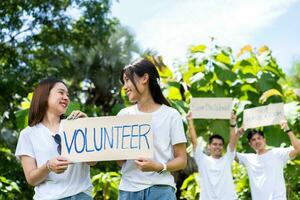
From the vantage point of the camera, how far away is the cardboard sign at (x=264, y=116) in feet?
12.1

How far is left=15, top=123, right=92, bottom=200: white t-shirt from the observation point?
181cm

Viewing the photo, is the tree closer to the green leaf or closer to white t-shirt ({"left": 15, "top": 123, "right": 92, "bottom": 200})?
the green leaf

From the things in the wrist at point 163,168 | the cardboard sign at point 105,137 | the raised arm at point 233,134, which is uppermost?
the raised arm at point 233,134

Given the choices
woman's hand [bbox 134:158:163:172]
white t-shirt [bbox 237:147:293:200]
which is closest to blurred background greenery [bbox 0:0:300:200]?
white t-shirt [bbox 237:147:293:200]

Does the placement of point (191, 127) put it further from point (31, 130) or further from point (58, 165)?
point (58, 165)

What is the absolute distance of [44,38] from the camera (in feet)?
29.9

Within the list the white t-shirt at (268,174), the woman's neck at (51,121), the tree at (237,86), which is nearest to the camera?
the woman's neck at (51,121)

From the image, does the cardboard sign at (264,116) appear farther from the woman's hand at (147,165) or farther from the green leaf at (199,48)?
the woman's hand at (147,165)

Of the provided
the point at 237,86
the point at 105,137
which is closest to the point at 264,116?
the point at 237,86

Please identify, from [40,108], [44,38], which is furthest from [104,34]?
[40,108]

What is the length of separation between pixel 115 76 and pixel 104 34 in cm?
183

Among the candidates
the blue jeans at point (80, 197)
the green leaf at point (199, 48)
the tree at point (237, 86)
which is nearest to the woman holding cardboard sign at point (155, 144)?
the blue jeans at point (80, 197)

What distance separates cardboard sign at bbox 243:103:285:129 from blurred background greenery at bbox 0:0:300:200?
70 cm

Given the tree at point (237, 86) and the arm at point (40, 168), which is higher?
the tree at point (237, 86)
